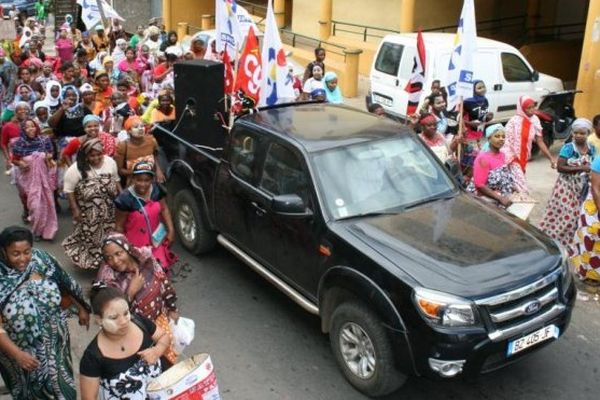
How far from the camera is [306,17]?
70.9 feet

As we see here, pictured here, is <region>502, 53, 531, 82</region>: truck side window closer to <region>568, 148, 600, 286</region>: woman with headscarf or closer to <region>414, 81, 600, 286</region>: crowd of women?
<region>414, 81, 600, 286</region>: crowd of women

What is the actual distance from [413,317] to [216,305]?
2626 millimetres

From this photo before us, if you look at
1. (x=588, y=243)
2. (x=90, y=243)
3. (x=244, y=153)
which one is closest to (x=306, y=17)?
(x=90, y=243)

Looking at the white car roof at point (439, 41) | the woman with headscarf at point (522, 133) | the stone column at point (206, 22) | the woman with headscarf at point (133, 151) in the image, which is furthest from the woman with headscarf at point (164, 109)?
the stone column at point (206, 22)

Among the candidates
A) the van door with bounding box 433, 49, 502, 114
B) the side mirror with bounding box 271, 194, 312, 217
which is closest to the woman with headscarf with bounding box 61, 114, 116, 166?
the side mirror with bounding box 271, 194, 312, 217

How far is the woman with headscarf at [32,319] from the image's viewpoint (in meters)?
3.93

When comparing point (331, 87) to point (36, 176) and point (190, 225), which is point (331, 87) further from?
point (36, 176)

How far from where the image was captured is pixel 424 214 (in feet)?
17.7

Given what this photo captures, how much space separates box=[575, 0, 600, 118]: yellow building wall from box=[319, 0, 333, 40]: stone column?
8.38 meters

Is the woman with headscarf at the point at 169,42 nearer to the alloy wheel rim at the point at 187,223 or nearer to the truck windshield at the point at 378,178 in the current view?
the alloy wheel rim at the point at 187,223

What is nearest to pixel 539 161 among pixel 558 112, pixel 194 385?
pixel 558 112

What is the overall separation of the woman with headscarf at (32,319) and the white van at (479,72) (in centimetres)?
843

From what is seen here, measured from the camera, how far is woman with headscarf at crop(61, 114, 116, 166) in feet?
24.7

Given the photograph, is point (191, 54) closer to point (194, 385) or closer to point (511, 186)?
point (511, 186)
